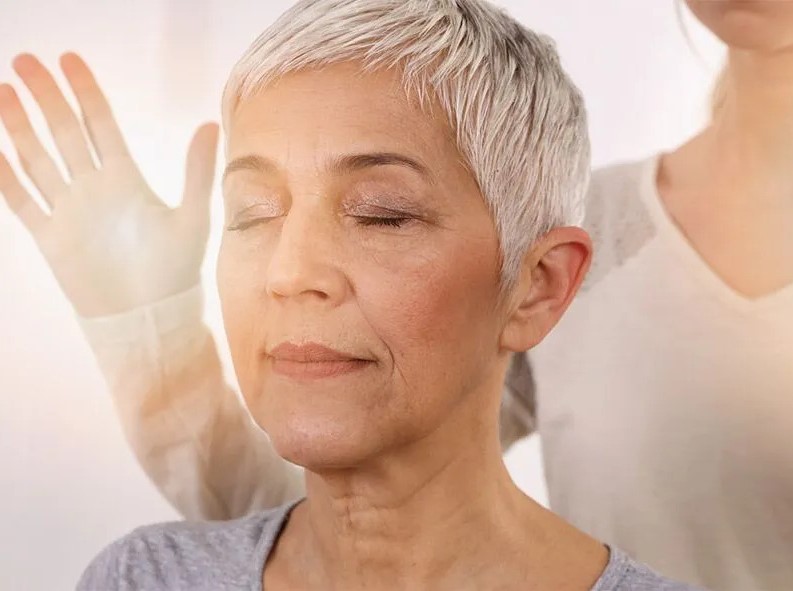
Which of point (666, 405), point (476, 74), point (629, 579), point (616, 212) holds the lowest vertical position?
point (629, 579)

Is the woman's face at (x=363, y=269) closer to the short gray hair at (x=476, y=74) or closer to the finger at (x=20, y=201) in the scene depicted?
the short gray hair at (x=476, y=74)

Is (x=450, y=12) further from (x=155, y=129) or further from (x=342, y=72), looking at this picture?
(x=155, y=129)

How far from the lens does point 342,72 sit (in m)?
0.89

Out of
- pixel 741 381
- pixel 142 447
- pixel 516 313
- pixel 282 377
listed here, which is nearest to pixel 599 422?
pixel 741 381

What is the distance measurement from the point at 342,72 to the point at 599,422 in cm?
57

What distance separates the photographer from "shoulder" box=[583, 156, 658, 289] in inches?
46.6

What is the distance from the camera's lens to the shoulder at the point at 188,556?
1.05 meters

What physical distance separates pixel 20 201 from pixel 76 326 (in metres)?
0.19

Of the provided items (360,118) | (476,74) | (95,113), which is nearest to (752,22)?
(476,74)

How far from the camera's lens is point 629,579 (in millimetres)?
978

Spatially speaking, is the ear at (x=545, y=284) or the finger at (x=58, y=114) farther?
the finger at (x=58, y=114)

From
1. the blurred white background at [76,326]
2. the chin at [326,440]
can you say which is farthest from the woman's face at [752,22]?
the chin at [326,440]

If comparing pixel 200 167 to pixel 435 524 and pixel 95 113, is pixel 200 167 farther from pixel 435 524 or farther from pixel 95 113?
pixel 435 524

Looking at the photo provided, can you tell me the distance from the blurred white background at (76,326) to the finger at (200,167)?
0.01 m
